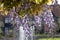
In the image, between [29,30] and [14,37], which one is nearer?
[29,30]

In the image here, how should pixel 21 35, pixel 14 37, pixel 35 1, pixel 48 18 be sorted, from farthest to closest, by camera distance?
pixel 14 37 < pixel 48 18 < pixel 21 35 < pixel 35 1

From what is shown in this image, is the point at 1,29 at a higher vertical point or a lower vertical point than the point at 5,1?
lower

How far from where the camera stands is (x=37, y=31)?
4.29 metres

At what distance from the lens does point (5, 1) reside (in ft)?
4.13

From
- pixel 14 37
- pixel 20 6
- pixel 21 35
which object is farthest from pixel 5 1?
pixel 14 37

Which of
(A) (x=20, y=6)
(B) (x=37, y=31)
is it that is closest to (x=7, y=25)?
(B) (x=37, y=31)

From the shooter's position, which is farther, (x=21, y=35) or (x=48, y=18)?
(x=48, y=18)

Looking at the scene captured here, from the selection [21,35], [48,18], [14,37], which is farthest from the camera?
[14,37]

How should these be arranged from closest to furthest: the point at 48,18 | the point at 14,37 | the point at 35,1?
1. the point at 35,1
2. the point at 48,18
3. the point at 14,37

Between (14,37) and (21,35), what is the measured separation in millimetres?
802

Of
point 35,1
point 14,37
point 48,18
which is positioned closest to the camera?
point 35,1

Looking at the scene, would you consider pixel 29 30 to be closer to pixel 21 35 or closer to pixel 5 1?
pixel 21 35

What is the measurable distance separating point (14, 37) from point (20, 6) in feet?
9.59

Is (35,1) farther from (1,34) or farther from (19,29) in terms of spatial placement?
(1,34)
